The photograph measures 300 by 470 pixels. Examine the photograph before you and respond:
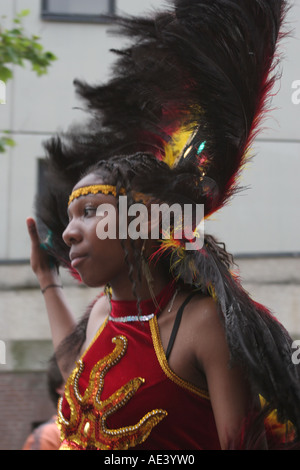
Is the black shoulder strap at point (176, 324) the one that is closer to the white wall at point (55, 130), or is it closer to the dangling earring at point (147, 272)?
the dangling earring at point (147, 272)

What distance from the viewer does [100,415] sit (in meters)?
1.81

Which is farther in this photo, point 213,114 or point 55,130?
point 55,130

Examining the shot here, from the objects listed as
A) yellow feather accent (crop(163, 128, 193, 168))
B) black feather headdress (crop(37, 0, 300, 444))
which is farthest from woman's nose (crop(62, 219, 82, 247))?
yellow feather accent (crop(163, 128, 193, 168))

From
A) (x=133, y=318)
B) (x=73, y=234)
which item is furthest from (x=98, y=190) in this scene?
(x=133, y=318)

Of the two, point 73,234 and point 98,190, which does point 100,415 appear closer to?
point 73,234

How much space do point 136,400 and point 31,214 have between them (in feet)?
15.9

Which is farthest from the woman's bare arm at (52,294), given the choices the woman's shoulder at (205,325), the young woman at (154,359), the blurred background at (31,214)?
the blurred background at (31,214)

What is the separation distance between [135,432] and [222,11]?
115cm

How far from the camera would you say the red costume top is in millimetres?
1736

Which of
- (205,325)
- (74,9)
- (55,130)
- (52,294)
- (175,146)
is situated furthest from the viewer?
(74,9)

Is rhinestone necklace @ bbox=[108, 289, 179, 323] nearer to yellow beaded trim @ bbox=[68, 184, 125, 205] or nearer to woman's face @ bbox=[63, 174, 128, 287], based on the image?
woman's face @ bbox=[63, 174, 128, 287]

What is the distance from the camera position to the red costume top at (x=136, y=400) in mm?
1736

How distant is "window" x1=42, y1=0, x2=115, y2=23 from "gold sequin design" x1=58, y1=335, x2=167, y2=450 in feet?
17.7

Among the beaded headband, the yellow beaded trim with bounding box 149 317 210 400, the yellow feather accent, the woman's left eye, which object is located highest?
the yellow feather accent
